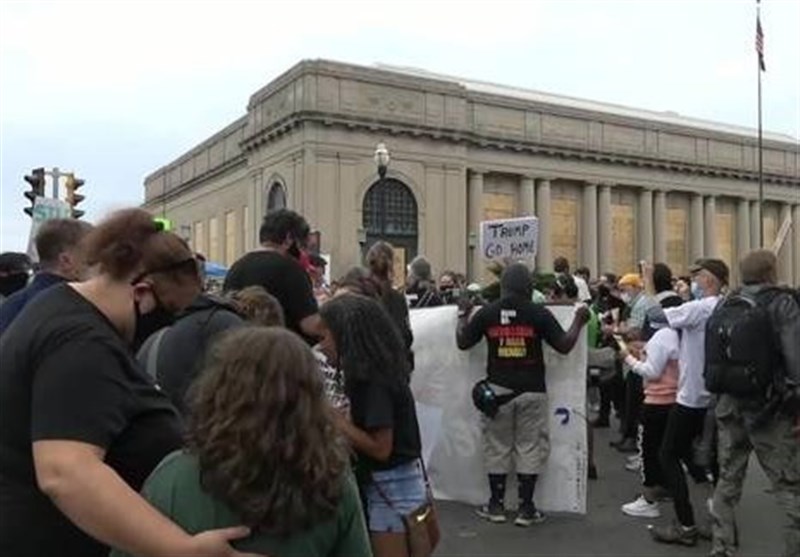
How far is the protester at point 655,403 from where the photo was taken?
755 cm

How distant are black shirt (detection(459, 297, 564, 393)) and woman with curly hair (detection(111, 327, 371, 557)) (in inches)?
226

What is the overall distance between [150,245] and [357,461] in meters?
1.78

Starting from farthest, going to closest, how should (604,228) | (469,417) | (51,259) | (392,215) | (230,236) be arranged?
(230,236)
(604,228)
(392,215)
(469,417)
(51,259)

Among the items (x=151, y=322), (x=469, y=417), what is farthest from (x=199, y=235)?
(x=151, y=322)

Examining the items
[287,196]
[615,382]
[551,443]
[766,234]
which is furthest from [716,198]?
[551,443]

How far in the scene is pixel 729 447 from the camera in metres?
6.60

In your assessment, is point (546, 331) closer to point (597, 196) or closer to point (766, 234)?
point (597, 196)

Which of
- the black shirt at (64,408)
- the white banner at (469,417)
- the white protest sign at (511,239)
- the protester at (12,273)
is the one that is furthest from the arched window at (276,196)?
the black shirt at (64,408)

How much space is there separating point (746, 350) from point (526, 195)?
145 ft

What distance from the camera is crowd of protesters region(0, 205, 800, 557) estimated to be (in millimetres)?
2051

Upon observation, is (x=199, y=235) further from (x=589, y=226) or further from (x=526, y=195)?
(x=589, y=226)

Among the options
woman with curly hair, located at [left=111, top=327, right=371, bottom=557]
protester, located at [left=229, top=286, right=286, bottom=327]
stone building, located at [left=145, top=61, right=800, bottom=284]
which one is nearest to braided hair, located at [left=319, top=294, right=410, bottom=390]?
protester, located at [left=229, top=286, right=286, bottom=327]

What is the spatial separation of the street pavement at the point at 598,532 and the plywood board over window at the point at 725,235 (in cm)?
5166

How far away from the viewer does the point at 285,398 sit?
204 cm
